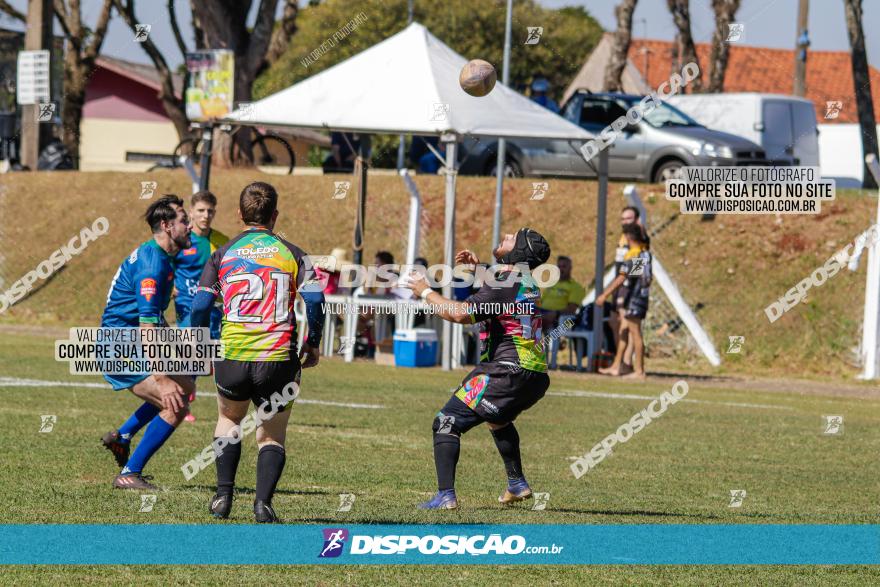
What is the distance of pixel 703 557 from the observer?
729 cm

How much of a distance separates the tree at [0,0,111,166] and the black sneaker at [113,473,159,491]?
92.2ft

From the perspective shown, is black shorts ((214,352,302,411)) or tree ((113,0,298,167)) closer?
black shorts ((214,352,302,411))

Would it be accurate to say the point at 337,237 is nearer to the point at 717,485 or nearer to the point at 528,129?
the point at 528,129

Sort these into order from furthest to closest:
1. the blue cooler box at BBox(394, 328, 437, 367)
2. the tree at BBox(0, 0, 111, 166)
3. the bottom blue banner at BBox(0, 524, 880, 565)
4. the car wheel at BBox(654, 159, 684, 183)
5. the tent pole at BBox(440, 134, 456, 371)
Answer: the tree at BBox(0, 0, 111, 166)
the car wheel at BBox(654, 159, 684, 183)
the blue cooler box at BBox(394, 328, 437, 367)
the tent pole at BBox(440, 134, 456, 371)
the bottom blue banner at BBox(0, 524, 880, 565)

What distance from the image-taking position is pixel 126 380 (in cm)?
929

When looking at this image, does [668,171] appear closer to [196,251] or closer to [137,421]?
[196,251]

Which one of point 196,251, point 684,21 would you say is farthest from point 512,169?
point 196,251

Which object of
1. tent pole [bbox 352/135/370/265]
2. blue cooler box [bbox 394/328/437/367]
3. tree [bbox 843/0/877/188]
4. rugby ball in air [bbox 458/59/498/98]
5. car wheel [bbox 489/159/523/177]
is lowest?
blue cooler box [bbox 394/328/437/367]

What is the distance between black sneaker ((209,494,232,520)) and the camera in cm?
771

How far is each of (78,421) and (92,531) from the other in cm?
564

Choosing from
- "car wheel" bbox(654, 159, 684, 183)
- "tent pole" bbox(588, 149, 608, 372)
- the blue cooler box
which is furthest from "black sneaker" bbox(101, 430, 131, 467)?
"car wheel" bbox(654, 159, 684, 183)

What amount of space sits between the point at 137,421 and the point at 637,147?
1754 centimetres

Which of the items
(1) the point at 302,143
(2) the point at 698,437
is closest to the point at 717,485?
(2) the point at 698,437

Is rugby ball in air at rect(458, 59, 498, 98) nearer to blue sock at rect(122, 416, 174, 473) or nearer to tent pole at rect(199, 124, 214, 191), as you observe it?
tent pole at rect(199, 124, 214, 191)
